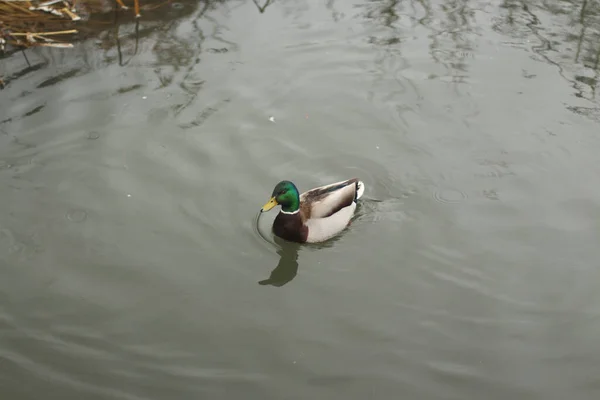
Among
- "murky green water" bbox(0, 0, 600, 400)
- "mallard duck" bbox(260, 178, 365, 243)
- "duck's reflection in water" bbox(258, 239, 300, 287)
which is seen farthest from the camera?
"mallard duck" bbox(260, 178, 365, 243)

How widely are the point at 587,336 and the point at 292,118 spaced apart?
3.77 metres

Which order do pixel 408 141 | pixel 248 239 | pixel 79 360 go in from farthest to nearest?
pixel 408 141 → pixel 248 239 → pixel 79 360

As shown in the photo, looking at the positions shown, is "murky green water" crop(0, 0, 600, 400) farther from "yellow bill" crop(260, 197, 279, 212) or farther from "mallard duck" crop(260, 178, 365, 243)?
"yellow bill" crop(260, 197, 279, 212)

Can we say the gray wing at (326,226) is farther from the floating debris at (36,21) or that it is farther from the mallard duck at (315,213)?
the floating debris at (36,21)

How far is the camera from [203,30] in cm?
916

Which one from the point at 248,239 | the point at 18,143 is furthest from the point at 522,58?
the point at 18,143

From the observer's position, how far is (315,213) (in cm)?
654

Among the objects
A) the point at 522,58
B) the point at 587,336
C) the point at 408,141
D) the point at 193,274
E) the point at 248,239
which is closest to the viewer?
the point at 587,336

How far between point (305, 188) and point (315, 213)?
0.63 meters

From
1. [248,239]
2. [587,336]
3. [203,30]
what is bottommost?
[587,336]

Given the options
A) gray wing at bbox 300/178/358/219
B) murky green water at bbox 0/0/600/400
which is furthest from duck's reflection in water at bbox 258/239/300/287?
gray wing at bbox 300/178/358/219

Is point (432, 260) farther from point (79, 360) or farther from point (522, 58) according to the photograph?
point (522, 58)

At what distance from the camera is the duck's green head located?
6262 millimetres

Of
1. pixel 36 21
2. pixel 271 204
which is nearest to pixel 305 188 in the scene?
pixel 271 204
